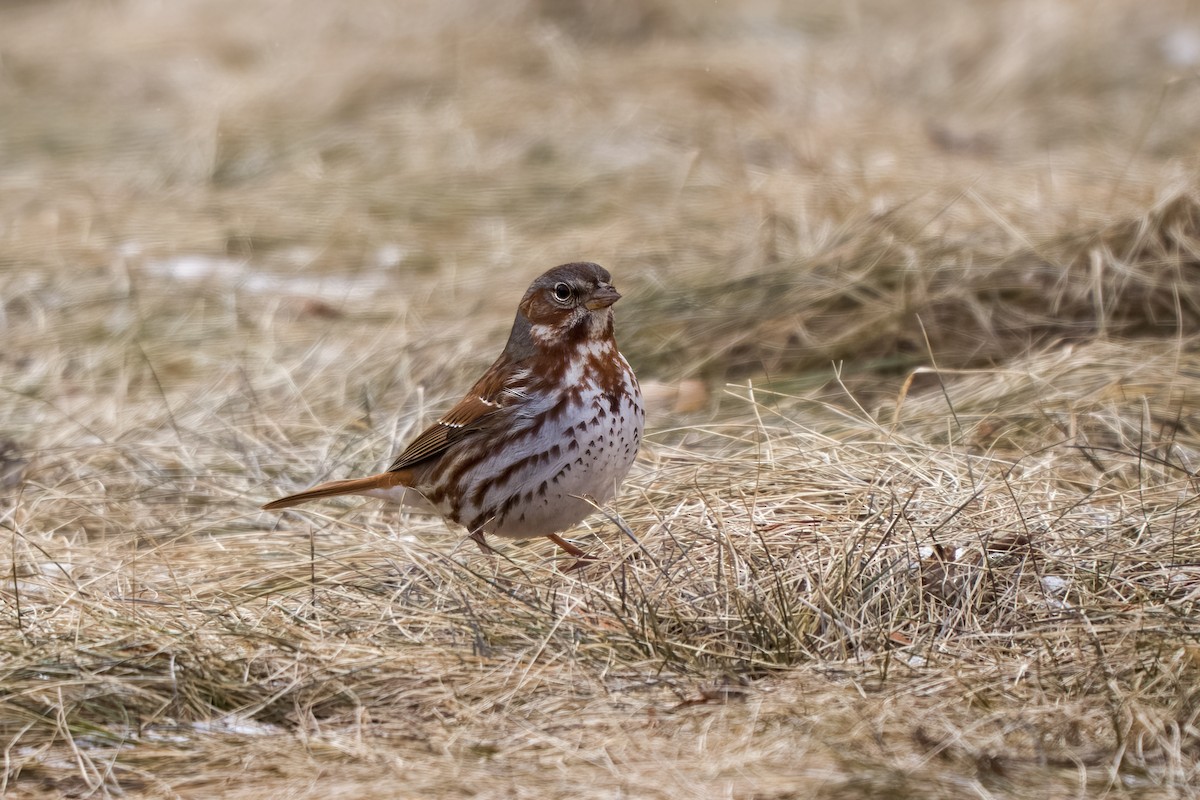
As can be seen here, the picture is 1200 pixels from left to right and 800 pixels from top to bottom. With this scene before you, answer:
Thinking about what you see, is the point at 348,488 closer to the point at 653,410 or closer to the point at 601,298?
the point at 601,298

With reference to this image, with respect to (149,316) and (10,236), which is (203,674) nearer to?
(149,316)

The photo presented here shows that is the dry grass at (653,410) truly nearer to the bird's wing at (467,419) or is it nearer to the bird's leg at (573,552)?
the bird's leg at (573,552)

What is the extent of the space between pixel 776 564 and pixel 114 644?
5.07 feet

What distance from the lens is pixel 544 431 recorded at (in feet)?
13.0

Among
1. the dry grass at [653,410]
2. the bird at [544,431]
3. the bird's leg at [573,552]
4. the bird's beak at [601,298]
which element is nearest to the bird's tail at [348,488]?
the bird at [544,431]

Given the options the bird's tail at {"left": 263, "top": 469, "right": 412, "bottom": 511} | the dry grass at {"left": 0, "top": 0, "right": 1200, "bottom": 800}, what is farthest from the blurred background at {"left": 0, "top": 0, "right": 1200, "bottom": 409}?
the bird's tail at {"left": 263, "top": 469, "right": 412, "bottom": 511}

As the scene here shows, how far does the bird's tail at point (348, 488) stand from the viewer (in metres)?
4.27

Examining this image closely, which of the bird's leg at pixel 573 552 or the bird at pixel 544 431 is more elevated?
the bird at pixel 544 431

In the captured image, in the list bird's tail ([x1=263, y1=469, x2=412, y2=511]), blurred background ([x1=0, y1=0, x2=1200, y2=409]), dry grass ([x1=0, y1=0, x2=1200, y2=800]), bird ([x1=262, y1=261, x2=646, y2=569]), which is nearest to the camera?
dry grass ([x1=0, y1=0, x2=1200, y2=800])

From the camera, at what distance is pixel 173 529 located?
4.57m

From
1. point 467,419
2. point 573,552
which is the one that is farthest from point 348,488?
point 573,552

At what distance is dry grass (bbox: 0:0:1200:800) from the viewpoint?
3.02 meters

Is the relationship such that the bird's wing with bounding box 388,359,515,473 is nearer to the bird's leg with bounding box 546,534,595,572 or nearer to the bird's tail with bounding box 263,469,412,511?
the bird's tail with bounding box 263,469,412,511

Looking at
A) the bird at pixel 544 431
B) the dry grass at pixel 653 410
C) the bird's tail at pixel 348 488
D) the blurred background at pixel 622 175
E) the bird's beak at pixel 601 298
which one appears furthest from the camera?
the blurred background at pixel 622 175
